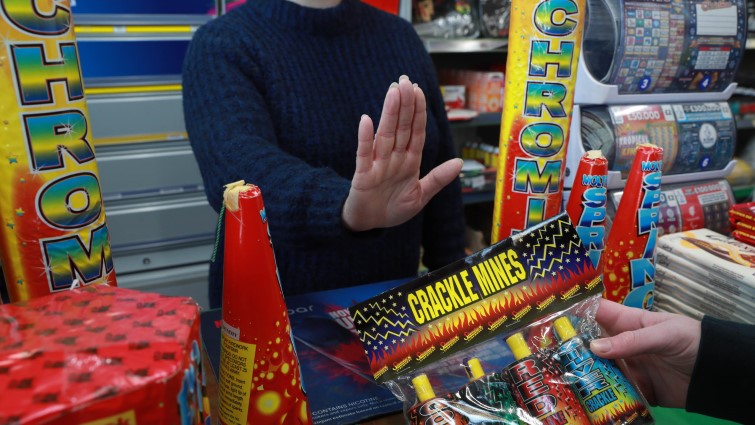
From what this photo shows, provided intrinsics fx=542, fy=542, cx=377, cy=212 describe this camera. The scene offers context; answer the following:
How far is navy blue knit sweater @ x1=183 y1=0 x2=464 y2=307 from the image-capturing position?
849mm

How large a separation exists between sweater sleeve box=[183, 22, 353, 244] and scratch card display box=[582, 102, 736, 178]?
0.63m

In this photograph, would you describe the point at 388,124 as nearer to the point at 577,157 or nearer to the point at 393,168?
the point at 393,168

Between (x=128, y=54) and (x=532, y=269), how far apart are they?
2.12m

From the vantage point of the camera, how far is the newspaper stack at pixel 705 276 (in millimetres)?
869

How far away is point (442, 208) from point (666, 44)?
0.60m

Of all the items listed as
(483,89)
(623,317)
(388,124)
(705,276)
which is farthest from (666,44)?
(483,89)

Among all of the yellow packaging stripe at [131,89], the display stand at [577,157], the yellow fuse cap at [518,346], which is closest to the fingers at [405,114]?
the yellow fuse cap at [518,346]

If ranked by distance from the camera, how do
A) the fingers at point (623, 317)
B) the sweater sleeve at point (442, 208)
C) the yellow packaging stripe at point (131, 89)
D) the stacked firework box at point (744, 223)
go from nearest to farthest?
the fingers at point (623, 317)
the stacked firework box at point (744, 223)
the sweater sleeve at point (442, 208)
the yellow packaging stripe at point (131, 89)

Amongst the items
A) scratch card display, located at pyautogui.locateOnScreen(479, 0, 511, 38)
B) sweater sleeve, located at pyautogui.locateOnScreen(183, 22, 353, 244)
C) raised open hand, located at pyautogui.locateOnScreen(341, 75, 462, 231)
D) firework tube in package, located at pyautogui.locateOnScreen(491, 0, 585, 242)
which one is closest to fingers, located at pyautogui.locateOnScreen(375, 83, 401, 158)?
raised open hand, located at pyautogui.locateOnScreen(341, 75, 462, 231)

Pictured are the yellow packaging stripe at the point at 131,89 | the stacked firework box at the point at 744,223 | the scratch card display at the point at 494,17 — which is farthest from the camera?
the scratch card display at the point at 494,17

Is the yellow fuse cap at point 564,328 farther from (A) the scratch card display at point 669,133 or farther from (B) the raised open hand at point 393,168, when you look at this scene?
(A) the scratch card display at point 669,133

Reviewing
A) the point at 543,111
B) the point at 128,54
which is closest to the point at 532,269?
the point at 543,111

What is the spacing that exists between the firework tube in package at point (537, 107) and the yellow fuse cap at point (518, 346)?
284 millimetres

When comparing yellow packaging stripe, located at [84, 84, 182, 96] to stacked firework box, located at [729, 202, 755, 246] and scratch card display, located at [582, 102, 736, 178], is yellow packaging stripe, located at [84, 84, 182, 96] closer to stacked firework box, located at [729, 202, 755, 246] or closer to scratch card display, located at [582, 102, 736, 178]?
scratch card display, located at [582, 102, 736, 178]
